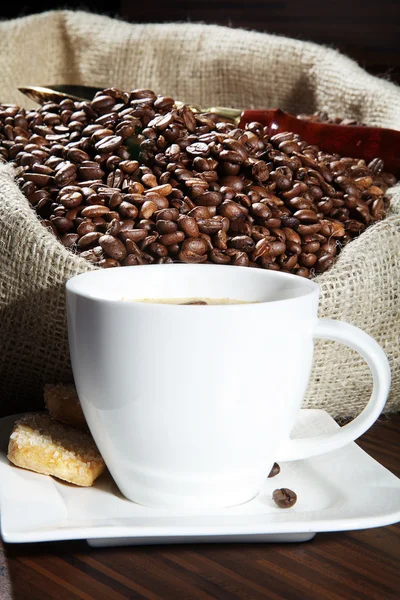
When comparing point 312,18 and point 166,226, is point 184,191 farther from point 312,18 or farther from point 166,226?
point 312,18

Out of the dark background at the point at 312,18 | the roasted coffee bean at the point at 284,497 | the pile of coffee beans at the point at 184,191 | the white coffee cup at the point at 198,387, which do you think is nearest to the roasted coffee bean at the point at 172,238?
the pile of coffee beans at the point at 184,191

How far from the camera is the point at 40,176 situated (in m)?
0.93

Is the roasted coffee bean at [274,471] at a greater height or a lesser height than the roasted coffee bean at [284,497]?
lesser

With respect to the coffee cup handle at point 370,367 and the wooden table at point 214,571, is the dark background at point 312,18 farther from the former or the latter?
the wooden table at point 214,571

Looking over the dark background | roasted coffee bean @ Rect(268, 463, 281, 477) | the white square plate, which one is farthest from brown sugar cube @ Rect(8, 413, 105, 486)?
the dark background

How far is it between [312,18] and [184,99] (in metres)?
0.39

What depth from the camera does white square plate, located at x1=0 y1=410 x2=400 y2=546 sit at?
0.57m

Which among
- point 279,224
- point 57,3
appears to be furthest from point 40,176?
A: point 57,3

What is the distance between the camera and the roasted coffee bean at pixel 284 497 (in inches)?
24.9

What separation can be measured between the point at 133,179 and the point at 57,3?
1918 mm

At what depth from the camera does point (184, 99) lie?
6.33 feet

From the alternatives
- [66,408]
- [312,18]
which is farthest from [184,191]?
[312,18]

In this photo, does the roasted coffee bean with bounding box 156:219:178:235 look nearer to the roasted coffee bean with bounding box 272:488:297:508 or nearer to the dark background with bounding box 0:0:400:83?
the roasted coffee bean with bounding box 272:488:297:508

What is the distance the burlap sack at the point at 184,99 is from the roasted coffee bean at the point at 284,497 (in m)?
0.23
